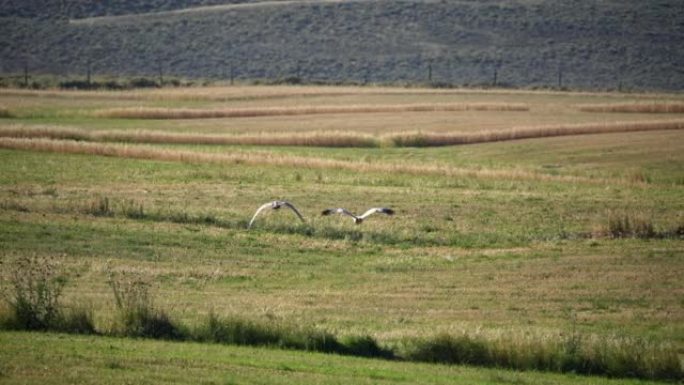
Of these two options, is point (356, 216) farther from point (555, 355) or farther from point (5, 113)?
point (5, 113)

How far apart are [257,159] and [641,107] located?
3051cm

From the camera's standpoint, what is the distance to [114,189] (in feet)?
123

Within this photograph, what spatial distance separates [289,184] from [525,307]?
67.1 feet

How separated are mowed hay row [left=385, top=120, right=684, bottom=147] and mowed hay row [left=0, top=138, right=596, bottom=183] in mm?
9420

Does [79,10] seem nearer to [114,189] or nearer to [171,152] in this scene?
[171,152]

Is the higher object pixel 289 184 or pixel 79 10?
pixel 79 10

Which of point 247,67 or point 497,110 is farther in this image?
point 247,67

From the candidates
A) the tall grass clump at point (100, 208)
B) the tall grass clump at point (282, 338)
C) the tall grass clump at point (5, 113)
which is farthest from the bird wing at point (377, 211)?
the tall grass clump at point (5, 113)

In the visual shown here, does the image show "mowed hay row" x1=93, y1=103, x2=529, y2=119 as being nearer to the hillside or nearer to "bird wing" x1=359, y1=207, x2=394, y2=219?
the hillside

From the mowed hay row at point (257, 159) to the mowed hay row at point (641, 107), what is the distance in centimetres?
2602

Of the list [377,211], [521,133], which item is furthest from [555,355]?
[521,133]

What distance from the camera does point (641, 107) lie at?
69.9m

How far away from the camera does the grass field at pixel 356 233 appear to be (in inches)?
708

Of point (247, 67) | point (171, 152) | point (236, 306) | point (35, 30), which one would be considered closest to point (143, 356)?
point (236, 306)
